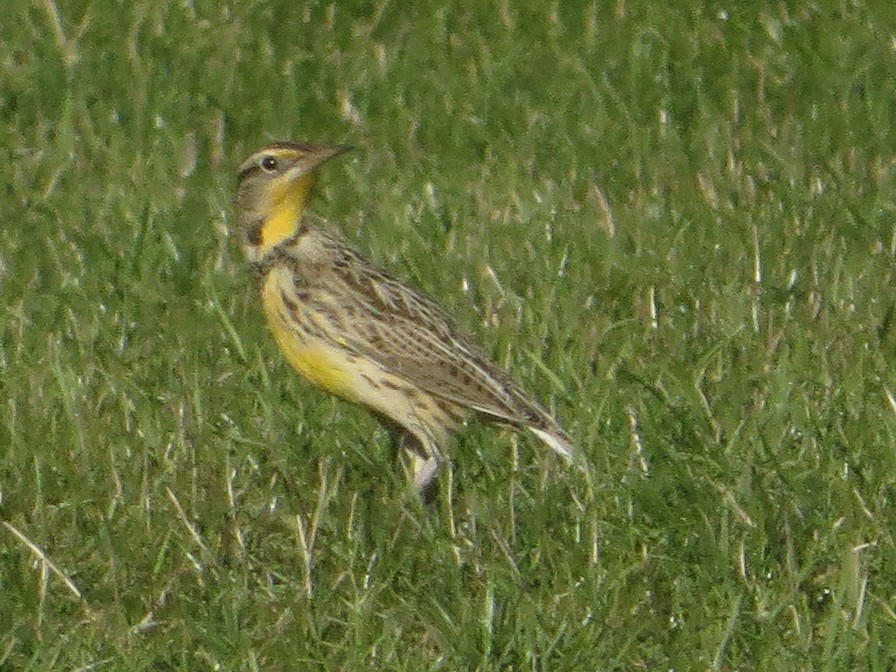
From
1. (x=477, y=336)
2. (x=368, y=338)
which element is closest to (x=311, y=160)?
(x=368, y=338)

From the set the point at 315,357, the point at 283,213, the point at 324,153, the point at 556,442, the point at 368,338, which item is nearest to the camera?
the point at 556,442

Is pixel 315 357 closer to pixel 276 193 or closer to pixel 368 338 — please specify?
pixel 368 338

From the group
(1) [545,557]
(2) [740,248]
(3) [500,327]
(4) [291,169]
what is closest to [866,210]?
(2) [740,248]

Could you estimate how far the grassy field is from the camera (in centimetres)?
536

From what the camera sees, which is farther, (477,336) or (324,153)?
(477,336)

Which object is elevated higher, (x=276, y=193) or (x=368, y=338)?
(x=276, y=193)

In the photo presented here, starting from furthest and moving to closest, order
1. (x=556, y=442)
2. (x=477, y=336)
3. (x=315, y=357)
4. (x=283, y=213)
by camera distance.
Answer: (x=477, y=336), (x=283, y=213), (x=315, y=357), (x=556, y=442)

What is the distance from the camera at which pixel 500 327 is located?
24.8 feet

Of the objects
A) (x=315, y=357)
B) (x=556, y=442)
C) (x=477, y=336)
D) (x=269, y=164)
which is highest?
(x=269, y=164)

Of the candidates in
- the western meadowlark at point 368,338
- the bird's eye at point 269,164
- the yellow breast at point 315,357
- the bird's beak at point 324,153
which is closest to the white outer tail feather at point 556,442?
the western meadowlark at point 368,338

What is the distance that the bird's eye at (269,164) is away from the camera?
7.08 m

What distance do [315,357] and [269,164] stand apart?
30.9 inches

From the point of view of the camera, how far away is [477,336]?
7570 mm

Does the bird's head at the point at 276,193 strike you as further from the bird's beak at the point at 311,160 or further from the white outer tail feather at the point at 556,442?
the white outer tail feather at the point at 556,442
